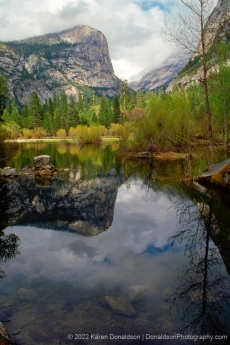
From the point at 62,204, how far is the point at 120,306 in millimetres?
8731

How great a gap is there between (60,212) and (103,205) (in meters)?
2.14

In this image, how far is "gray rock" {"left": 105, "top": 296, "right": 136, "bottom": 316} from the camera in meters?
5.10

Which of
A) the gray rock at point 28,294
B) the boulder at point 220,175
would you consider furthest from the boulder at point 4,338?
the boulder at point 220,175

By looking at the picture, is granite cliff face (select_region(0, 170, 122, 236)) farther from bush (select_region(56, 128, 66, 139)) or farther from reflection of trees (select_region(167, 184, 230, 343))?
bush (select_region(56, 128, 66, 139))

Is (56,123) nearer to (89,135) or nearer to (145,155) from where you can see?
(89,135)

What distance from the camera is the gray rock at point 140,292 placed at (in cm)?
561

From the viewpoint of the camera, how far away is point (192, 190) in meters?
14.8

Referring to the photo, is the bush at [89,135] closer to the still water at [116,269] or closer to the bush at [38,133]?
the bush at [38,133]

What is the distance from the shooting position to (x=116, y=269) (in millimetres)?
6875

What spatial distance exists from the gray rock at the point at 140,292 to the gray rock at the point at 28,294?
6.57ft

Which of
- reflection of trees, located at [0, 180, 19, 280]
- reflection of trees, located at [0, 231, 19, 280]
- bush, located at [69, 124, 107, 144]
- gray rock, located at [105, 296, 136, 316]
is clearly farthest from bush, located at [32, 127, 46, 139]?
gray rock, located at [105, 296, 136, 316]

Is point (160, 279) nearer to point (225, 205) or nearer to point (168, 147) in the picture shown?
point (225, 205)

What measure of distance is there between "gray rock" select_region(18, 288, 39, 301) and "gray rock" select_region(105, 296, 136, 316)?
5.03ft

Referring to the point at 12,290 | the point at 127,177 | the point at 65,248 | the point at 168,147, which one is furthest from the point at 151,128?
the point at 12,290
